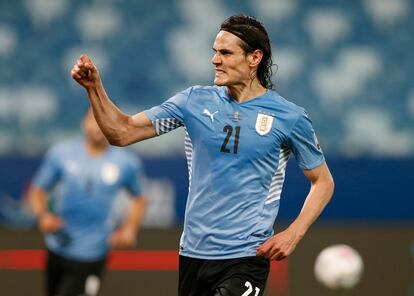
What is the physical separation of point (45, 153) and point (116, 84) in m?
2.17

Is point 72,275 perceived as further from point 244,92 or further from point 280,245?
point 280,245

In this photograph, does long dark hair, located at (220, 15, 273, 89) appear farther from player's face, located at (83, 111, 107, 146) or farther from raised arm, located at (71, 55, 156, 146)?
player's face, located at (83, 111, 107, 146)

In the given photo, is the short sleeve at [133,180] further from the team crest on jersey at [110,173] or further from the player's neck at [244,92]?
the player's neck at [244,92]

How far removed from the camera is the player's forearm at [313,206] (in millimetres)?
4684

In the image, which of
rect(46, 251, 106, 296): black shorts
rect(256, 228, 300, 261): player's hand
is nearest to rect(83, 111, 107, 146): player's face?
rect(46, 251, 106, 296): black shorts

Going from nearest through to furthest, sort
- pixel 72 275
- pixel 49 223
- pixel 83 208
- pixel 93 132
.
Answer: pixel 49 223 → pixel 72 275 → pixel 83 208 → pixel 93 132

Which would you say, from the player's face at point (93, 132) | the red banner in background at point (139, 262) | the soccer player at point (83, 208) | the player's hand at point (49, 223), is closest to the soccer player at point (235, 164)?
the player's hand at point (49, 223)

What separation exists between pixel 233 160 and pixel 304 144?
1.30ft

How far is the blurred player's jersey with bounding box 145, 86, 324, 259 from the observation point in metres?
4.70

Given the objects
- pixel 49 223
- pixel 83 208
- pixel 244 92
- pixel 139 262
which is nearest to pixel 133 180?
pixel 83 208

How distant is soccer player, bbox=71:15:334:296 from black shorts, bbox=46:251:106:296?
122 inches

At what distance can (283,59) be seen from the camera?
12.3 metres

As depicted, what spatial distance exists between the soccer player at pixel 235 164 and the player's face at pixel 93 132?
329 cm

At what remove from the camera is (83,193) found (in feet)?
26.3
